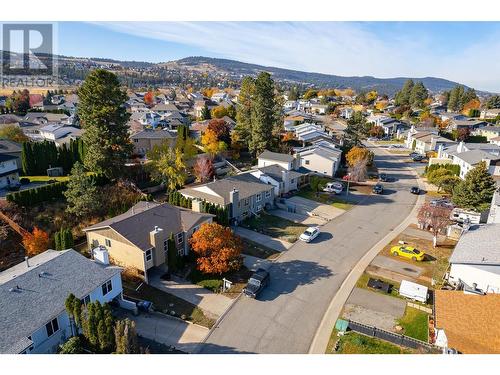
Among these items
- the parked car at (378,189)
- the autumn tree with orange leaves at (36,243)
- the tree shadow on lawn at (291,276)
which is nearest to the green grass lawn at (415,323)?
the tree shadow on lawn at (291,276)

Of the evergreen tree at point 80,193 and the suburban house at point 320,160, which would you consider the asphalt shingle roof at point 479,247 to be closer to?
the suburban house at point 320,160

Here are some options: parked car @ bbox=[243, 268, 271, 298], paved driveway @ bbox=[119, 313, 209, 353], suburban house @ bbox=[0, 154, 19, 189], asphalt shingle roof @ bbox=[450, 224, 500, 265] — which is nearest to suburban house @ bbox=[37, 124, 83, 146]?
suburban house @ bbox=[0, 154, 19, 189]

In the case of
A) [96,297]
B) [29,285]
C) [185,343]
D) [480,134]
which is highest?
[480,134]

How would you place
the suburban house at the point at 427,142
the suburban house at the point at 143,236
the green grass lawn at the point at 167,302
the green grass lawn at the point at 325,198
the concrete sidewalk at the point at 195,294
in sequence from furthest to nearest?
the suburban house at the point at 427,142, the green grass lawn at the point at 325,198, the suburban house at the point at 143,236, the concrete sidewalk at the point at 195,294, the green grass lawn at the point at 167,302

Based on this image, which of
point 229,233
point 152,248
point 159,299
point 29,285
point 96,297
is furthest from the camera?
point 229,233

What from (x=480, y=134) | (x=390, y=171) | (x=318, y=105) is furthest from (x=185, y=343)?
(x=318, y=105)

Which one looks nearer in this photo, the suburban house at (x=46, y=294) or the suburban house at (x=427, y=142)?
the suburban house at (x=46, y=294)

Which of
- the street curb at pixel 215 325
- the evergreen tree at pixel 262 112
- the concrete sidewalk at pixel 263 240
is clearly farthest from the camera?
the evergreen tree at pixel 262 112

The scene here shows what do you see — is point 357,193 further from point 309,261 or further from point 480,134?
point 480,134
